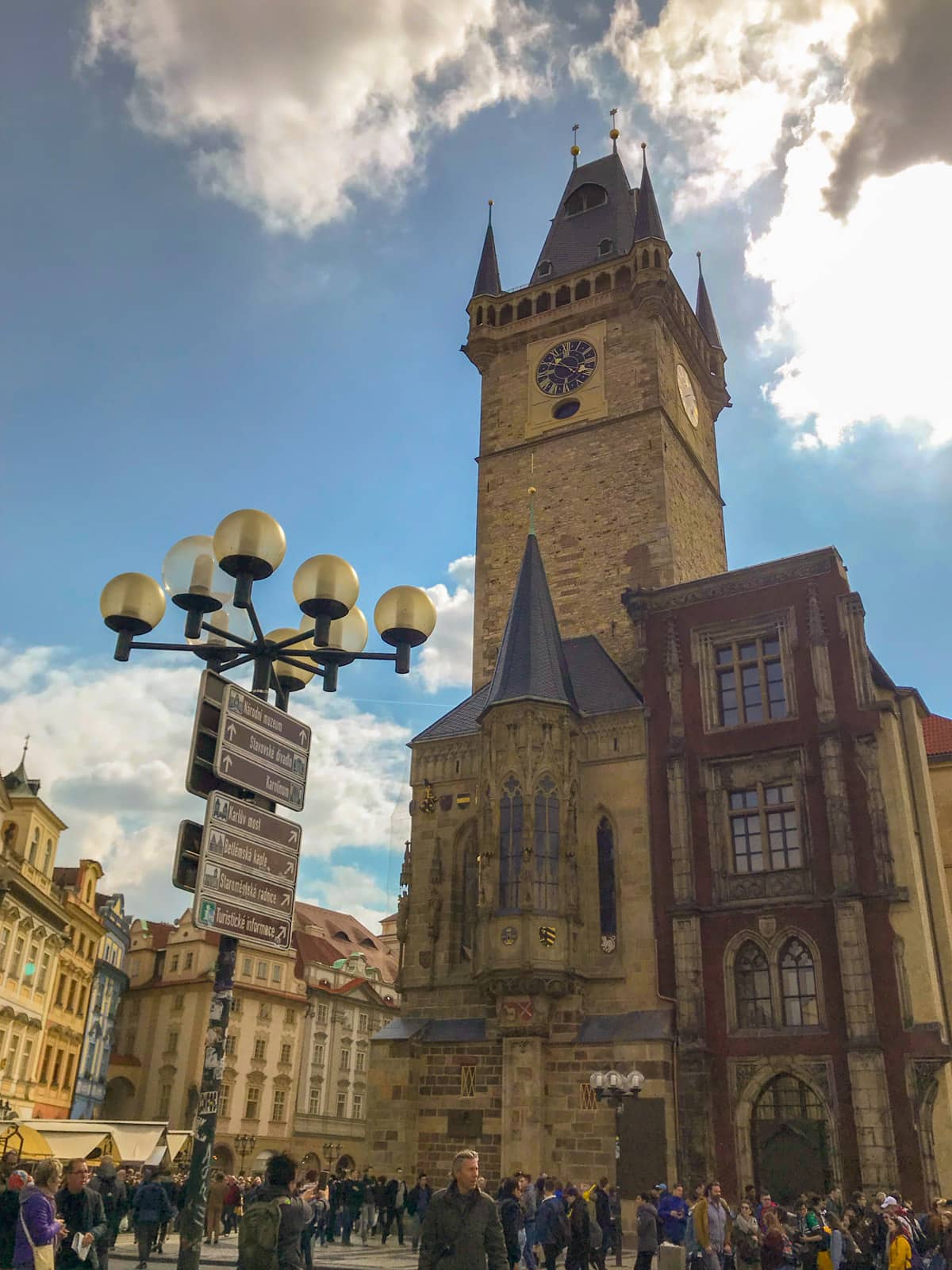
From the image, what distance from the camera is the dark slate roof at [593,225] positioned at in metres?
41.7

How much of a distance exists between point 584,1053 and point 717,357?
30.3 metres

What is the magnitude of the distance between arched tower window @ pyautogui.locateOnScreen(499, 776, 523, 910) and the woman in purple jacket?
18.4m

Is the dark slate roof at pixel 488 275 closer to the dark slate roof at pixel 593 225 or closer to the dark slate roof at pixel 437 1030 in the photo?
the dark slate roof at pixel 593 225

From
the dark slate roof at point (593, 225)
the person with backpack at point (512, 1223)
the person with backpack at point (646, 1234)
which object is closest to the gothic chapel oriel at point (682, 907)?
the person with backpack at point (646, 1234)

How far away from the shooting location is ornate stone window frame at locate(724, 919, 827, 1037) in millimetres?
23406

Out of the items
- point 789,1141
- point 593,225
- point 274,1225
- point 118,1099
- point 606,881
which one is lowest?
point 274,1225

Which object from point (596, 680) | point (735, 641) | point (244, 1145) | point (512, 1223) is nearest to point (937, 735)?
point (735, 641)

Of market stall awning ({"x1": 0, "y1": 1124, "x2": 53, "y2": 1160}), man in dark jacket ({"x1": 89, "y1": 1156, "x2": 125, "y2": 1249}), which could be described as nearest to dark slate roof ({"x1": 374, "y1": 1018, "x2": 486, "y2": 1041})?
market stall awning ({"x1": 0, "y1": 1124, "x2": 53, "y2": 1160})

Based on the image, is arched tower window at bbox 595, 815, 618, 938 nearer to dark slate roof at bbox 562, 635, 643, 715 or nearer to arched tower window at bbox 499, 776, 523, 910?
arched tower window at bbox 499, 776, 523, 910

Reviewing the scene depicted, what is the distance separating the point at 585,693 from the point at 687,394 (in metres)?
16.2

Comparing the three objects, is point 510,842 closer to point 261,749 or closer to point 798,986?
point 798,986

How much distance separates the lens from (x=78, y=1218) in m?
9.08

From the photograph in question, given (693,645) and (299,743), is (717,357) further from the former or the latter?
(299,743)

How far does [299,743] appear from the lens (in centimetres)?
985
